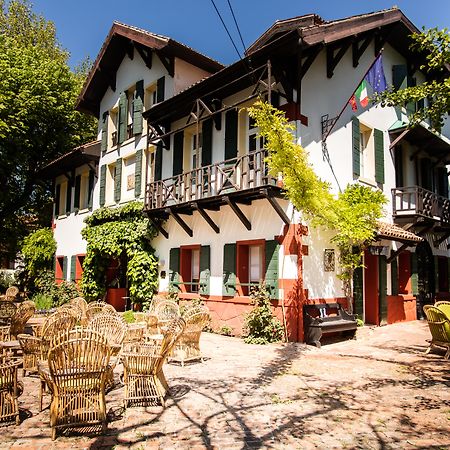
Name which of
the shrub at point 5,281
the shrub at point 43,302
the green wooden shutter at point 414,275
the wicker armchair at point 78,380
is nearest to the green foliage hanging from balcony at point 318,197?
the green wooden shutter at point 414,275

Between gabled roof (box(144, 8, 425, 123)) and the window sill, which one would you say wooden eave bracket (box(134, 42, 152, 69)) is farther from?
the window sill

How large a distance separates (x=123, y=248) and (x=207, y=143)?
500 centimetres

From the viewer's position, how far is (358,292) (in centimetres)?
1152

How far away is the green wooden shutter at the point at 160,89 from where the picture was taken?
1444 cm

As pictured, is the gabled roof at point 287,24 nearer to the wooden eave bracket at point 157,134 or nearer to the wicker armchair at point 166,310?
the wooden eave bracket at point 157,134

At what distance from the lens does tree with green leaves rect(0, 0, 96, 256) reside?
774 inches

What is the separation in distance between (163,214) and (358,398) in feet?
29.5

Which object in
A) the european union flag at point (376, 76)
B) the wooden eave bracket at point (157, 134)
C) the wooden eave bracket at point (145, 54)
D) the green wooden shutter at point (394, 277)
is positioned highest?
the wooden eave bracket at point (145, 54)

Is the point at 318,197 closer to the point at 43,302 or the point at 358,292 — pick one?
the point at 358,292

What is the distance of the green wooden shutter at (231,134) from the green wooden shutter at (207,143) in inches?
31.7

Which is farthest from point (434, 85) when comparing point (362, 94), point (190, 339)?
point (190, 339)

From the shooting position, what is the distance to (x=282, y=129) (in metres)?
8.17

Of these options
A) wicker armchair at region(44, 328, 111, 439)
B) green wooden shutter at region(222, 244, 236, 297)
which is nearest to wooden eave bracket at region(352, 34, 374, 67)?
green wooden shutter at region(222, 244, 236, 297)

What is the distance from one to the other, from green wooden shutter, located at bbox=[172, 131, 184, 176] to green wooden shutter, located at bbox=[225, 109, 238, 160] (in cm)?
223
